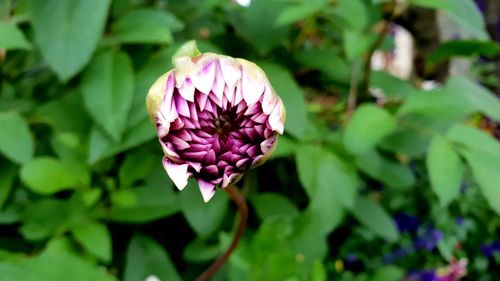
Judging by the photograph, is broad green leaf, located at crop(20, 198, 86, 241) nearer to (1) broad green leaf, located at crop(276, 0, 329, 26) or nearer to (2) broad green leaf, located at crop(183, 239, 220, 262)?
(2) broad green leaf, located at crop(183, 239, 220, 262)

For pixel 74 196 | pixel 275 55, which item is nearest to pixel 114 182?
pixel 74 196

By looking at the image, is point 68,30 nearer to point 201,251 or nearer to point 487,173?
point 201,251

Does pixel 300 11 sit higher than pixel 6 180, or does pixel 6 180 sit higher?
pixel 300 11

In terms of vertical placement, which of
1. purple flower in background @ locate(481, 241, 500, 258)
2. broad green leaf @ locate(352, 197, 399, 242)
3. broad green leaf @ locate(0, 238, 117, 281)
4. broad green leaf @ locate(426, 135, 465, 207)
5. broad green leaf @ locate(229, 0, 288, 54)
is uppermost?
broad green leaf @ locate(0, 238, 117, 281)

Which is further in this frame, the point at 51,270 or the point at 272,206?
the point at 272,206

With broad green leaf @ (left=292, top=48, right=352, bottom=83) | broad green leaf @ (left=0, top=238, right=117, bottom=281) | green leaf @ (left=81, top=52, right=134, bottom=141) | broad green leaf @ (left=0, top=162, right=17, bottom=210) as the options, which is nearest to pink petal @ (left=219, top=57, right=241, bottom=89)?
broad green leaf @ (left=0, top=238, right=117, bottom=281)

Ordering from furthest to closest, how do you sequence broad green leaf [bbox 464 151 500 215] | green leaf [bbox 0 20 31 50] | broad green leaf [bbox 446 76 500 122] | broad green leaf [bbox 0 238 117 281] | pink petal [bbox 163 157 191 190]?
broad green leaf [bbox 446 76 500 122] → broad green leaf [bbox 464 151 500 215] → green leaf [bbox 0 20 31 50] → broad green leaf [bbox 0 238 117 281] → pink petal [bbox 163 157 191 190]

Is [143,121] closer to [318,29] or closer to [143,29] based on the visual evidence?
[143,29]

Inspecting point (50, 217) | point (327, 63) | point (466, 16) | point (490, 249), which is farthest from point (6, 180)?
point (490, 249)
